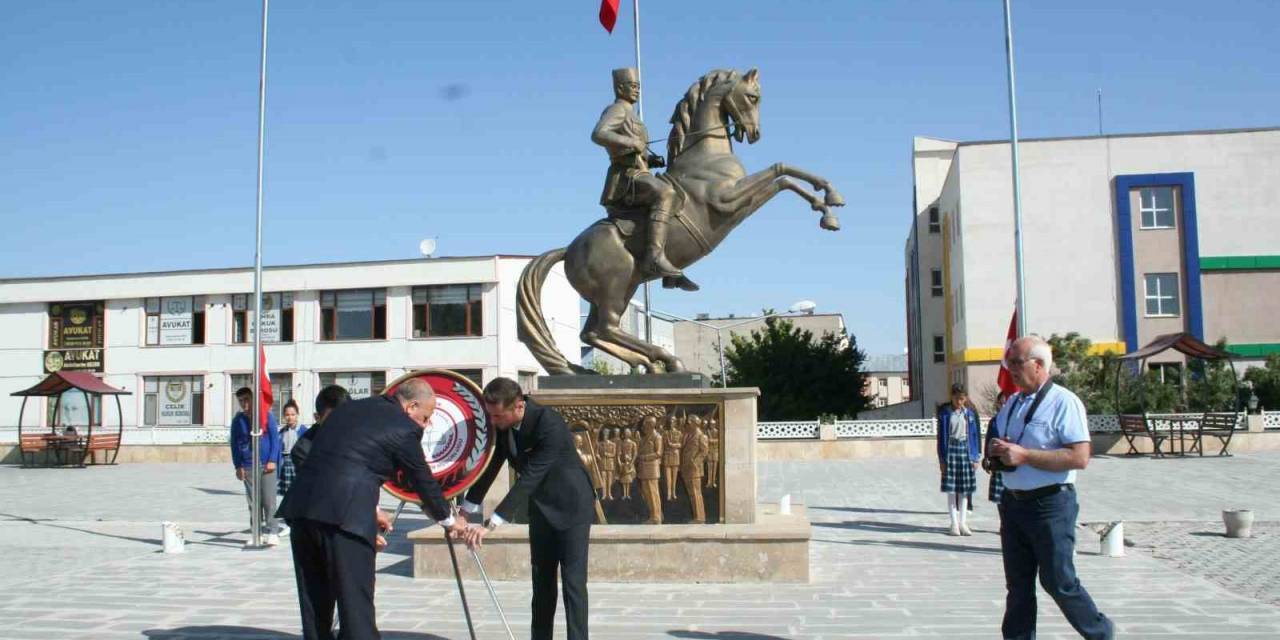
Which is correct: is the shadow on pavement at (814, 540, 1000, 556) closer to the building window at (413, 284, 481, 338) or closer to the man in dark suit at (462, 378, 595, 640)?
the man in dark suit at (462, 378, 595, 640)

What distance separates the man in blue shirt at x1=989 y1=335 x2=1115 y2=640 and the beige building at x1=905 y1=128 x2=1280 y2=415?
3389cm

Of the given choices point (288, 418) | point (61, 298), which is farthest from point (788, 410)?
point (288, 418)

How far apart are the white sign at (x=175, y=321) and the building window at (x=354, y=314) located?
5542 mm

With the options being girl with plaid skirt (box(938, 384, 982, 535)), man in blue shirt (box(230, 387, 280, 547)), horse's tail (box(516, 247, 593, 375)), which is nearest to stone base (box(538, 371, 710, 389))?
horse's tail (box(516, 247, 593, 375))

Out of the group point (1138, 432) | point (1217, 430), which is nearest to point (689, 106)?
point (1138, 432)

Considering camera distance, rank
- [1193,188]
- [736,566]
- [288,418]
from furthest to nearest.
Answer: [1193,188]
[288,418]
[736,566]

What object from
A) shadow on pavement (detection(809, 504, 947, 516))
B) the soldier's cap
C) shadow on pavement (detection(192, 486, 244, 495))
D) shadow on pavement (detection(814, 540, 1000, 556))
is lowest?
shadow on pavement (detection(192, 486, 244, 495))

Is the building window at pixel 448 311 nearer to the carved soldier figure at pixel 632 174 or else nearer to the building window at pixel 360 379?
the building window at pixel 360 379

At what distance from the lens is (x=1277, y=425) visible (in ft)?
94.7

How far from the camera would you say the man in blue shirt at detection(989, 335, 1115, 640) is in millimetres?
5406

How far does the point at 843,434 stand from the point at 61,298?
3286 cm

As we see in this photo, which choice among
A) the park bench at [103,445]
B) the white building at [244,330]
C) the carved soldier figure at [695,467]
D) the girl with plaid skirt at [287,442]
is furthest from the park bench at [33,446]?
the carved soldier figure at [695,467]

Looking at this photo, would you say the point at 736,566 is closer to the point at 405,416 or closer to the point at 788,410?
the point at 405,416

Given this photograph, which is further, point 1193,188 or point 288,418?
point 1193,188
